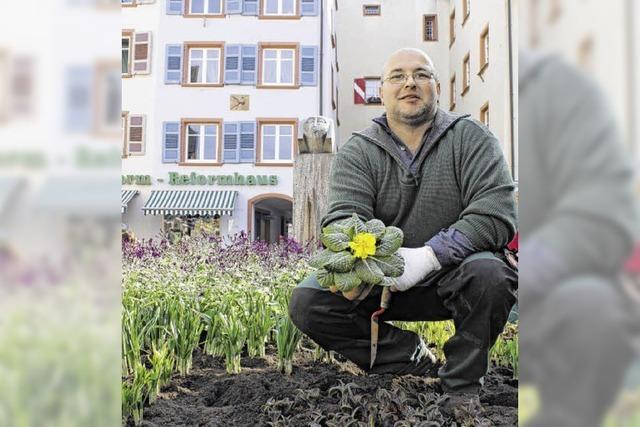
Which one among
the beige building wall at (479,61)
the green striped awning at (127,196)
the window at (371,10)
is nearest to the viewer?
the beige building wall at (479,61)

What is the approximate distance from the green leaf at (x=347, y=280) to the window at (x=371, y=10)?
2252 centimetres

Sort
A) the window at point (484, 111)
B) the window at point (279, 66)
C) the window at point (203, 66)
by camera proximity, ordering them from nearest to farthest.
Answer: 1. the window at point (484, 111)
2. the window at point (279, 66)
3. the window at point (203, 66)

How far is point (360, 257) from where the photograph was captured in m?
1.74

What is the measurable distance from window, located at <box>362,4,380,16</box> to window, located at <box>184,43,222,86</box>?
21.8ft

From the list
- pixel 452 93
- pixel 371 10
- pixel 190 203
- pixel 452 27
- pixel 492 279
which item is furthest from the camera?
pixel 371 10

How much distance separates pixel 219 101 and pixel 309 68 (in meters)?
2.87

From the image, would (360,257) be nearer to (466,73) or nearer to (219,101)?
(466,73)

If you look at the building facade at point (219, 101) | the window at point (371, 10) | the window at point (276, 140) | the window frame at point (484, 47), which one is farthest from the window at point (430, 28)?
the window frame at point (484, 47)

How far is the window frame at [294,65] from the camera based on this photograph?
18.6 m

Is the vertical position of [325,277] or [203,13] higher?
[203,13]

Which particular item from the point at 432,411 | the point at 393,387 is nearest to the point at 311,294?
the point at 393,387
